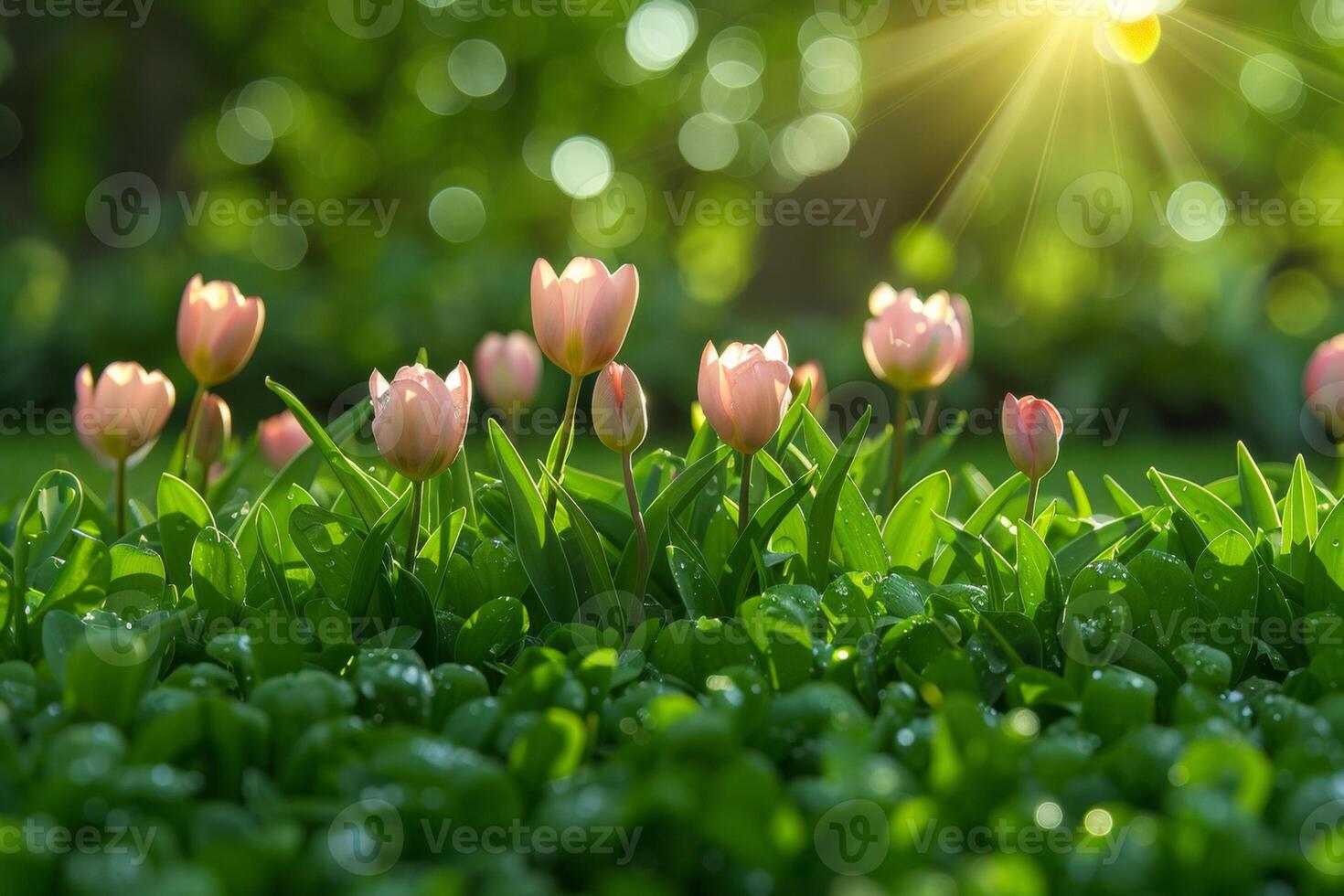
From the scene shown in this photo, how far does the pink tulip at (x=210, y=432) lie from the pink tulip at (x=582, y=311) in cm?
92

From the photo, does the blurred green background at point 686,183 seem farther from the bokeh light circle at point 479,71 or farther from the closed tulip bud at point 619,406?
the closed tulip bud at point 619,406

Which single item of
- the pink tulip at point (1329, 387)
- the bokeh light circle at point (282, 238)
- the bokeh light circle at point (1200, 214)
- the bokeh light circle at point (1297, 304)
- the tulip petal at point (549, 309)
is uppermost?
the bokeh light circle at point (1200, 214)

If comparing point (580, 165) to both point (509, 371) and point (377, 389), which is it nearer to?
point (509, 371)

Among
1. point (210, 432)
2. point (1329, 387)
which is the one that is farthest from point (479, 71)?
point (1329, 387)

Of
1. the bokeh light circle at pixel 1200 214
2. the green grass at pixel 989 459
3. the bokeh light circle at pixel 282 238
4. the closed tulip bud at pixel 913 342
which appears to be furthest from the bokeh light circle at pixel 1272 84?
the closed tulip bud at pixel 913 342

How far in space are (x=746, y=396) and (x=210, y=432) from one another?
1.21 m

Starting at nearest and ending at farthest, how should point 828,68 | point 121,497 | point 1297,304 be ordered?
point 121,497 → point 1297,304 → point 828,68

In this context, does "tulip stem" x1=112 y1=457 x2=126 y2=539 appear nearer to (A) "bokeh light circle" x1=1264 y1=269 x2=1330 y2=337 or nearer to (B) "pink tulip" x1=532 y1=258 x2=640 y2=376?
(B) "pink tulip" x1=532 y1=258 x2=640 y2=376

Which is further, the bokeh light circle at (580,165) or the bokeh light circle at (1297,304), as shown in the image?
the bokeh light circle at (580,165)

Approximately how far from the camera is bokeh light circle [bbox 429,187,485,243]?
15602 mm

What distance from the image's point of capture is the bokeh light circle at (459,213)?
51.2 feet

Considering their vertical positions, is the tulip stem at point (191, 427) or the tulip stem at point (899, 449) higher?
the tulip stem at point (899, 449)

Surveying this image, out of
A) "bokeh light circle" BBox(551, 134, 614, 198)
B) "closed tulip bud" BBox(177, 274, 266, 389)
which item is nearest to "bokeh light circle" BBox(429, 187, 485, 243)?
"bokeh light circle" BBox(551, 134, 614, 198)

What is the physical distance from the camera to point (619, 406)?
1.57m
